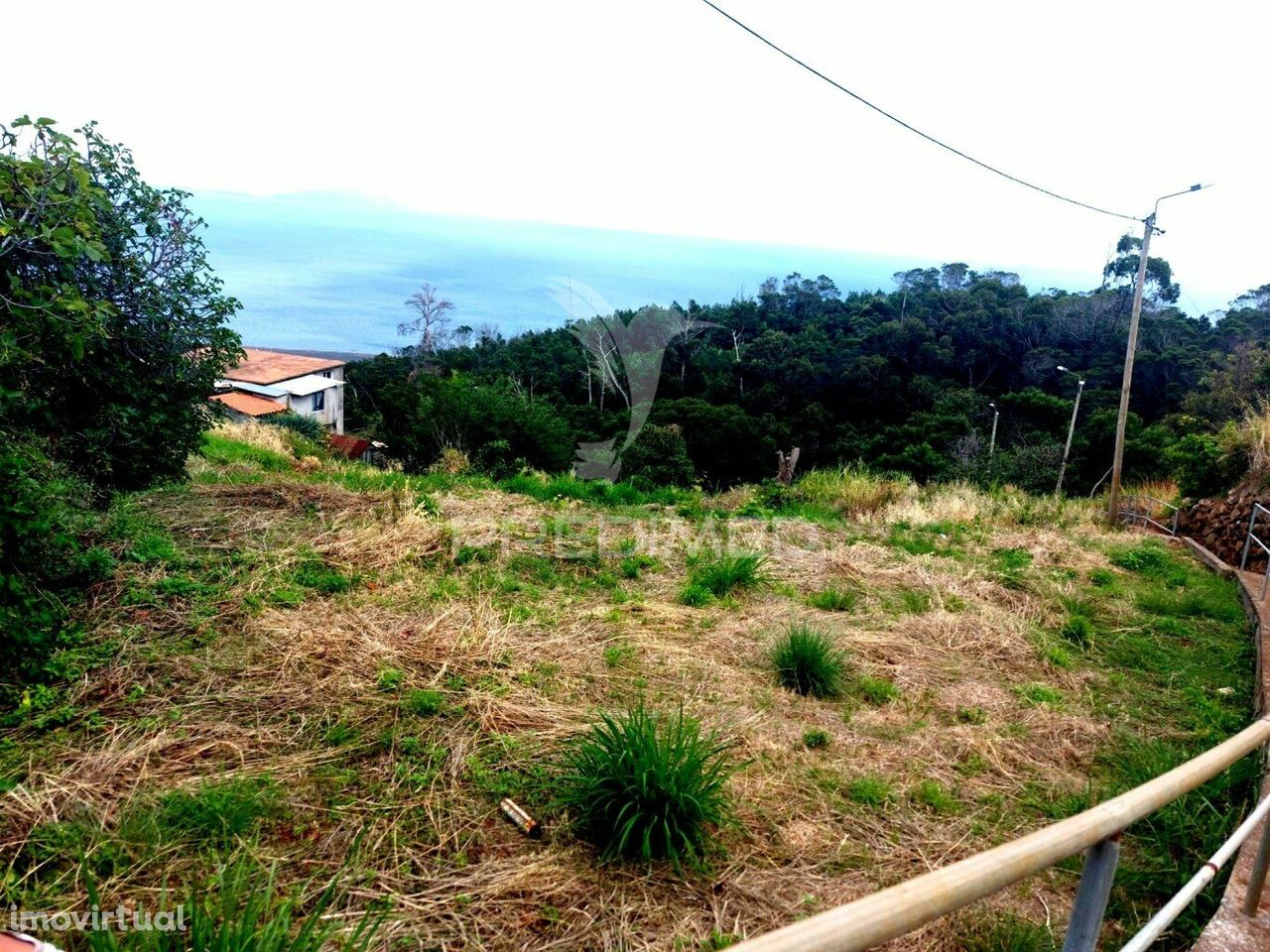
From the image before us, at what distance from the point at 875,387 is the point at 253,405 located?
26815 mm

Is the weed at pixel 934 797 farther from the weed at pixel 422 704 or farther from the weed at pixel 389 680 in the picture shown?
the weed at pixel 389 680

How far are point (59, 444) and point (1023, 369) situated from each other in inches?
1482

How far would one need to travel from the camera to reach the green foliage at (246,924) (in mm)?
1722

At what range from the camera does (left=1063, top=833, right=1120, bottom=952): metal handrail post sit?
1.16m

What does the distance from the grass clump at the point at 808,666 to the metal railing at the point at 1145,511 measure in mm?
8705

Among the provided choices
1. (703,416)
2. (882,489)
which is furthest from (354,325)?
(882,489)

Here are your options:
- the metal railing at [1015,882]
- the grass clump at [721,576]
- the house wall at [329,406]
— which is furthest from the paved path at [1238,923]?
the house wall at [329,406]

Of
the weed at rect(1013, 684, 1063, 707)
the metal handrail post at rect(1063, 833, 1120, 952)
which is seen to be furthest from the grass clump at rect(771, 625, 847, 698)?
the metal handrail post at rect(1063, 833, 1120, 952)

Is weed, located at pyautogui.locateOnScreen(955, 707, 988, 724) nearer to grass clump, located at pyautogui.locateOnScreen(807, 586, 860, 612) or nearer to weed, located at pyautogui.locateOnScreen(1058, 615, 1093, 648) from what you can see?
grass clump, located at pyautogui.locateOnScreen(807, 586, 860, 612)

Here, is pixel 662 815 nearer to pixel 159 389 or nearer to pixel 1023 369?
pixel 159 389

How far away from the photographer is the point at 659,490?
9.03 m

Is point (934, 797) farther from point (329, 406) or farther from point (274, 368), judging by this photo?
point (274, 368)

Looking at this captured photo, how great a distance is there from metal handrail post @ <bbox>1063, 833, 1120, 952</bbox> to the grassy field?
1212 mm

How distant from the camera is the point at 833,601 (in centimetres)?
536
